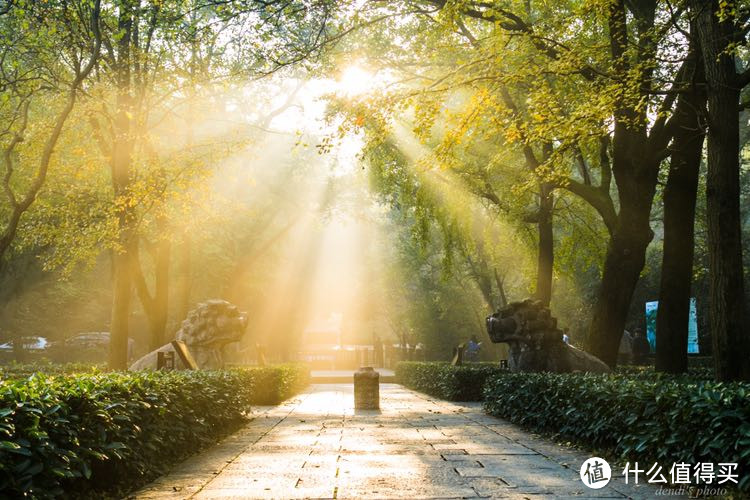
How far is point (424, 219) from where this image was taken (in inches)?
892

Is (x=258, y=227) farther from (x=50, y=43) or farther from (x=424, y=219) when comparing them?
(x=50, y=43)

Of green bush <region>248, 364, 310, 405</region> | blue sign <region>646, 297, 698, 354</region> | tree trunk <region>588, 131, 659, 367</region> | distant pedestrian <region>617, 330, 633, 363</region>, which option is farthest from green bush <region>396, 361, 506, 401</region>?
distant pedestrian <region>617, 330, 633, 363</region>

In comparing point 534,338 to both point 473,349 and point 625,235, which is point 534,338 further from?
point 473,349

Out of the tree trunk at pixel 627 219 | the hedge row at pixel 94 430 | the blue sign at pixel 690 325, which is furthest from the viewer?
the blue sign at pixel 690 325

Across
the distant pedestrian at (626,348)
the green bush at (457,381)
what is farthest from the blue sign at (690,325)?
the green bush at (457,381)

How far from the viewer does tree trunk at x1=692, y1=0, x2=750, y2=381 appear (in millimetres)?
9727

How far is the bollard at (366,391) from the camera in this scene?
1710cm

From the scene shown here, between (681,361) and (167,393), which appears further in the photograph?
(681,361)

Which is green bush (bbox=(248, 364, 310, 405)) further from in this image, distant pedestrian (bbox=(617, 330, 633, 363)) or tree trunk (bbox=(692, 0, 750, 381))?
distant pedestrian (bbox=(617, 330, 633, 363))

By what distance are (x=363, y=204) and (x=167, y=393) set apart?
99.7 feet

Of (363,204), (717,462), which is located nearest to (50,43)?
(717,462)

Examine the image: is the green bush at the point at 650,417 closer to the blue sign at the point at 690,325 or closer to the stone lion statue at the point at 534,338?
the stone lion statue at the point at 534,338

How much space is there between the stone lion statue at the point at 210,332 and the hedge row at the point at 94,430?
6395 mm

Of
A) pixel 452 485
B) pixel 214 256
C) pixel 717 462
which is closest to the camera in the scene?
pixel 717 462
